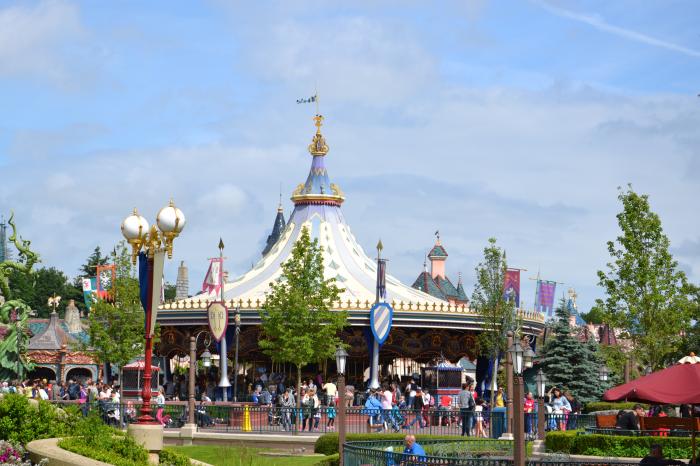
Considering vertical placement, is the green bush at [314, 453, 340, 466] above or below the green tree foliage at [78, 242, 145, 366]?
below

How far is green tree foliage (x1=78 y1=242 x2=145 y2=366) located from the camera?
4653 centimetres

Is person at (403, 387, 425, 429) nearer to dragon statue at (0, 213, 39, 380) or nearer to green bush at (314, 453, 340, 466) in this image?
green bush at (314, 453, 340, 466)

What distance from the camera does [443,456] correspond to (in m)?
18.8

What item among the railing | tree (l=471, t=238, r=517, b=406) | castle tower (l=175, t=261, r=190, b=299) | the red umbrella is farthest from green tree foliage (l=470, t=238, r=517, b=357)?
castle tower (l=175, t=261, r=190, b=299)

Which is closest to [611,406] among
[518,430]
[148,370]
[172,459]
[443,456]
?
[443,456]

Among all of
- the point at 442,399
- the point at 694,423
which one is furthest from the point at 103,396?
the point at 694,423

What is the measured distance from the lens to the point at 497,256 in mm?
47719

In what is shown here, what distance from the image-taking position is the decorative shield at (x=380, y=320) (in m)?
44.7

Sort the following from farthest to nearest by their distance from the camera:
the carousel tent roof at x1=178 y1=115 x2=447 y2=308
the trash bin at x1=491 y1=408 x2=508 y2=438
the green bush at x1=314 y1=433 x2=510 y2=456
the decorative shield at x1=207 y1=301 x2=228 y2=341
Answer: the carousel tent roof at x1=178 y1=115 x2=447 y2=308 → the decorative shield at x1=207 y1=301 x2=228 y2=341 → the trash bin at x1=491 y1=408 x2=508 y2=438 → the green bush at x1=314 y1=433 x2=510 y2=456

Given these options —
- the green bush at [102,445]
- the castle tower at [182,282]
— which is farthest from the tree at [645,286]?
the castle tower at [182,282]

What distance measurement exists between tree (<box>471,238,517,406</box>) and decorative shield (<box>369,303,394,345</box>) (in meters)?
4.14

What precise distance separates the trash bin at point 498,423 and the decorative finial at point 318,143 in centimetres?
2360

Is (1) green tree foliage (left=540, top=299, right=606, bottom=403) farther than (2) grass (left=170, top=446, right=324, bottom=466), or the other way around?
(1) green tree foliage (left=540, top=299, right=606, bottom=403)

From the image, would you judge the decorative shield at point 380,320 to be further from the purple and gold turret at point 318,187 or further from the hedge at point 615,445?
the hedge at point 615,445
